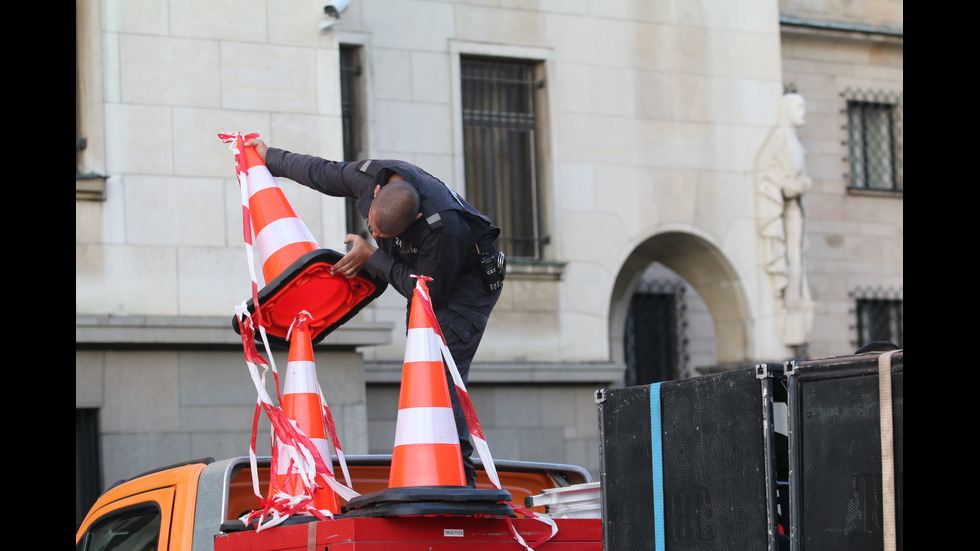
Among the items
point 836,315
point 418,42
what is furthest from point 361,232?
point 836,315

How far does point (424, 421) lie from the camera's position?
476cm

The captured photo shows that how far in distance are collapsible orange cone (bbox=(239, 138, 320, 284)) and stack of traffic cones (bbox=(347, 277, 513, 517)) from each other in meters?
0.86

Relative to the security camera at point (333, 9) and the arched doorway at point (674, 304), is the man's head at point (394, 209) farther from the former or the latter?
the arched doorway at point (674, 304)

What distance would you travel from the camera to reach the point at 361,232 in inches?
508

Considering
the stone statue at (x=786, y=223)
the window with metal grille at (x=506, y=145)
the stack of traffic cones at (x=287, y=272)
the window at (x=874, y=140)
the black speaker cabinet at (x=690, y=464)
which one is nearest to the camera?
the black speaker cabinet at (x=690, y=464)

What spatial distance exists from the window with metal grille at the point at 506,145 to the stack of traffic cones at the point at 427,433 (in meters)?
8.67

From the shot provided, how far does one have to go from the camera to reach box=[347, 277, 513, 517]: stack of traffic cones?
4.32m

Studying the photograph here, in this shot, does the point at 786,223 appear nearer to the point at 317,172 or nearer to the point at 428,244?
the point at 317,172

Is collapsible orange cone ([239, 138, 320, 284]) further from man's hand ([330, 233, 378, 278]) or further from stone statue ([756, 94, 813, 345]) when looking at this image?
stone statue ([756, 94, 813, 345])

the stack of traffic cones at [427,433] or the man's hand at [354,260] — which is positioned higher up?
the man's hand at [354,260]

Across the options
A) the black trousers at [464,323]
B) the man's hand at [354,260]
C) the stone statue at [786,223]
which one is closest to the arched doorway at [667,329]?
the stone statue at [786,223]

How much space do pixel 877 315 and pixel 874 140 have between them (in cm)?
236

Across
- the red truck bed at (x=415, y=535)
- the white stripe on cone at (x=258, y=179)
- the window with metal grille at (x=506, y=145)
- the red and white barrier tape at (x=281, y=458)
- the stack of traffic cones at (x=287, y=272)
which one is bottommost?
the red truck bed at (x=415, y=535)

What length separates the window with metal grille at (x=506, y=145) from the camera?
44.5 feet
